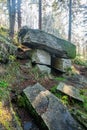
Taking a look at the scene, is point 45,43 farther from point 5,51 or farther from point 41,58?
point 5,51

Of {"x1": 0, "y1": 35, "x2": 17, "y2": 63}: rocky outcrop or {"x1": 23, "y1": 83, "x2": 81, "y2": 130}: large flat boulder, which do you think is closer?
{"x1": 23, "y1": 83, "x2": 81, "y2": 130}: large flat boulder

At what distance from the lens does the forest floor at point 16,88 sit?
542 centimetres

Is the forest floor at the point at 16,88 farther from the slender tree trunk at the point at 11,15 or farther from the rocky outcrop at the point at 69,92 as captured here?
the slender tree trunk at the point at 11,15

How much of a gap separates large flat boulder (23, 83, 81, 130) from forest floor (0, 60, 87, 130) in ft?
1.29

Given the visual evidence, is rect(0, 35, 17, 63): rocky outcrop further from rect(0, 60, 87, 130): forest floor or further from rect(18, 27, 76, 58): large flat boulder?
rect(18, 27, 76, 58): large flat boulder

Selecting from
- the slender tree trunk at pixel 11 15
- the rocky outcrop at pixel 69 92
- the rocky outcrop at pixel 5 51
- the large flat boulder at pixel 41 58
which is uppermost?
the slender tree trunk at pixel 11 15

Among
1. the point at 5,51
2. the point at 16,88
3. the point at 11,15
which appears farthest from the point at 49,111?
the point at 11,15

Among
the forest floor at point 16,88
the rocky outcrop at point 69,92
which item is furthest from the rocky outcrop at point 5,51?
the rocky outcrop at point 69,92

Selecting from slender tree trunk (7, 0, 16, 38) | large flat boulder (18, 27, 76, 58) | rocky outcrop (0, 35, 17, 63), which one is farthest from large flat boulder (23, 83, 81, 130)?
slender tree trunk (7, 0, 16, 38)

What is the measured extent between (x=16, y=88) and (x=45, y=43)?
404 centimetres

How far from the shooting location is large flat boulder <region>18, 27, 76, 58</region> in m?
11.4

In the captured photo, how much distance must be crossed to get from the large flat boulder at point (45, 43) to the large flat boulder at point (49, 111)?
4.49 metres

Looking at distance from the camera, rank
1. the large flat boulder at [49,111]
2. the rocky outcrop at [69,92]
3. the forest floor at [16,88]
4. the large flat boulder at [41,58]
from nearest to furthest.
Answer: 1. the forest floor at [16,88]
2. the large flat boulder at [49,111]
3. the rocky outcrop at [69,92]
4. the large flat boulder at [41,58]

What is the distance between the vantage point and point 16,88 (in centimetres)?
839
